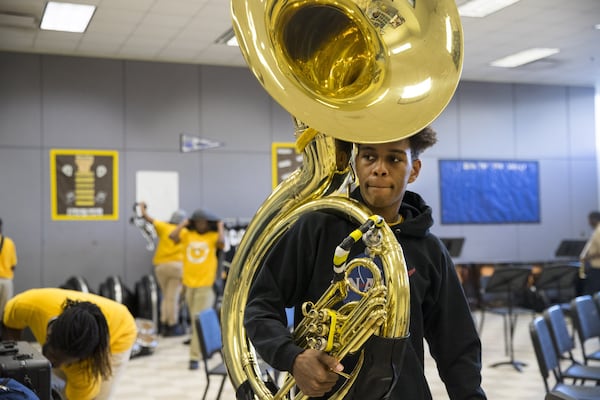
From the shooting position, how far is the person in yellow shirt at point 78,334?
2.75 m

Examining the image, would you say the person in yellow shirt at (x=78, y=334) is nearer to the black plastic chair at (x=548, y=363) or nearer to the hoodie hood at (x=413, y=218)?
the hoodie hood at (x=413, y=218)

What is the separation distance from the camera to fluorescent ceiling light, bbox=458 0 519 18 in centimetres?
681

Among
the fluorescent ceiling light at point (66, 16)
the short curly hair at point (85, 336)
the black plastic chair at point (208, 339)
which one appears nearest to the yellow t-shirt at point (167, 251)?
the fluorescent ceiling light at point (66, 16)

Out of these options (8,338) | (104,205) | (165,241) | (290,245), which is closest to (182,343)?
(165,241)

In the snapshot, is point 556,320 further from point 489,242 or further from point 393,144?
point 489,242

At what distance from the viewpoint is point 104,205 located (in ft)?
29.1

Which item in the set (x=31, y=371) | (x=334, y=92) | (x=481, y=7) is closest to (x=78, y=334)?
(x=31, y=371)

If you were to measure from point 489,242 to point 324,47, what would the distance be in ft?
31.3

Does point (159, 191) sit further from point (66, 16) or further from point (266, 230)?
point (266, 230)

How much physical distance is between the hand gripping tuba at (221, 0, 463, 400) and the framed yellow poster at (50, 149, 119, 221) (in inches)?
299

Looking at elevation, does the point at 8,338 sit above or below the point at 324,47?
below

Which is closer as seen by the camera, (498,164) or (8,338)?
(8,338)

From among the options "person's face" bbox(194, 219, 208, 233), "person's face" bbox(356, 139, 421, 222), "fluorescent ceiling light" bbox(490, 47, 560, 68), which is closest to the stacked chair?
"person's face" bbox(356, 139, 421, 222)

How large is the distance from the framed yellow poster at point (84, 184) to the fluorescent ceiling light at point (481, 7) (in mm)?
4596
